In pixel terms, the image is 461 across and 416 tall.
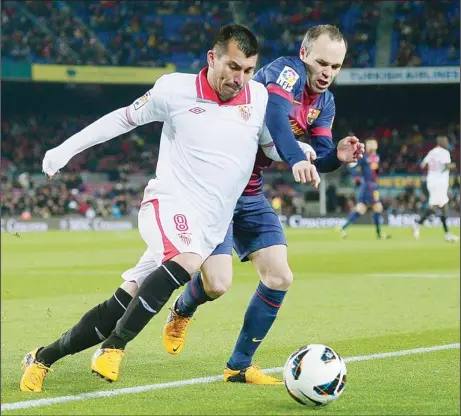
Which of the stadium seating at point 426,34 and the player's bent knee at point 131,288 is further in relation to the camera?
the stadium seating at point 426,34

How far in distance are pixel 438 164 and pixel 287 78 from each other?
56.7 ft

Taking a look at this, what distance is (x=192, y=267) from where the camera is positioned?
481 cm

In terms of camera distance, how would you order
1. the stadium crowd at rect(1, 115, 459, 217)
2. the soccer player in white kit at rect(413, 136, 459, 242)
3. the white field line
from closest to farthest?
the white field line
the soccer player in white kit at rect(413, 136, 459, 242)
the stadium crowd at rect(1, 115, 459, 217)

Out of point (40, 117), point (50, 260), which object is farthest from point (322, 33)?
point (40, 117)

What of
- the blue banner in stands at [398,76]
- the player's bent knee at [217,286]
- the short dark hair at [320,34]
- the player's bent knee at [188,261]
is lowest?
the player's bent knee at [217,286]

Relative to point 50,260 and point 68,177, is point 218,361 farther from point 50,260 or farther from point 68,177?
point 68,177

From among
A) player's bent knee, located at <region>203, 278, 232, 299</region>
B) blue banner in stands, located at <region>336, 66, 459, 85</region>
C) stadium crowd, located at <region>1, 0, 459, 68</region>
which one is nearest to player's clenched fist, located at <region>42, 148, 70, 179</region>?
player's bent knee, located at <region>203, 278, 232, 299</region>

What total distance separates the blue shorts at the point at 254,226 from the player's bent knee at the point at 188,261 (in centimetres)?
72

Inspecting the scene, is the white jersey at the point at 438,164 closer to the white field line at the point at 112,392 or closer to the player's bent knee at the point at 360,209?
the player's bent knee at the point at 360,209

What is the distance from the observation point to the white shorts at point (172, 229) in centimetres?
485

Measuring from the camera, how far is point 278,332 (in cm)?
778

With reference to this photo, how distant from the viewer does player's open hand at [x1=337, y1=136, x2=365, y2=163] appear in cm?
521

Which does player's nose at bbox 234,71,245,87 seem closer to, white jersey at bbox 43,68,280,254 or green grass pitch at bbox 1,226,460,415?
white jersey at bbox 43,68,280,254

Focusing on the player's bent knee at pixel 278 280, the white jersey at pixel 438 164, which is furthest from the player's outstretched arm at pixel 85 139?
the white jersey at pixel 438 164
